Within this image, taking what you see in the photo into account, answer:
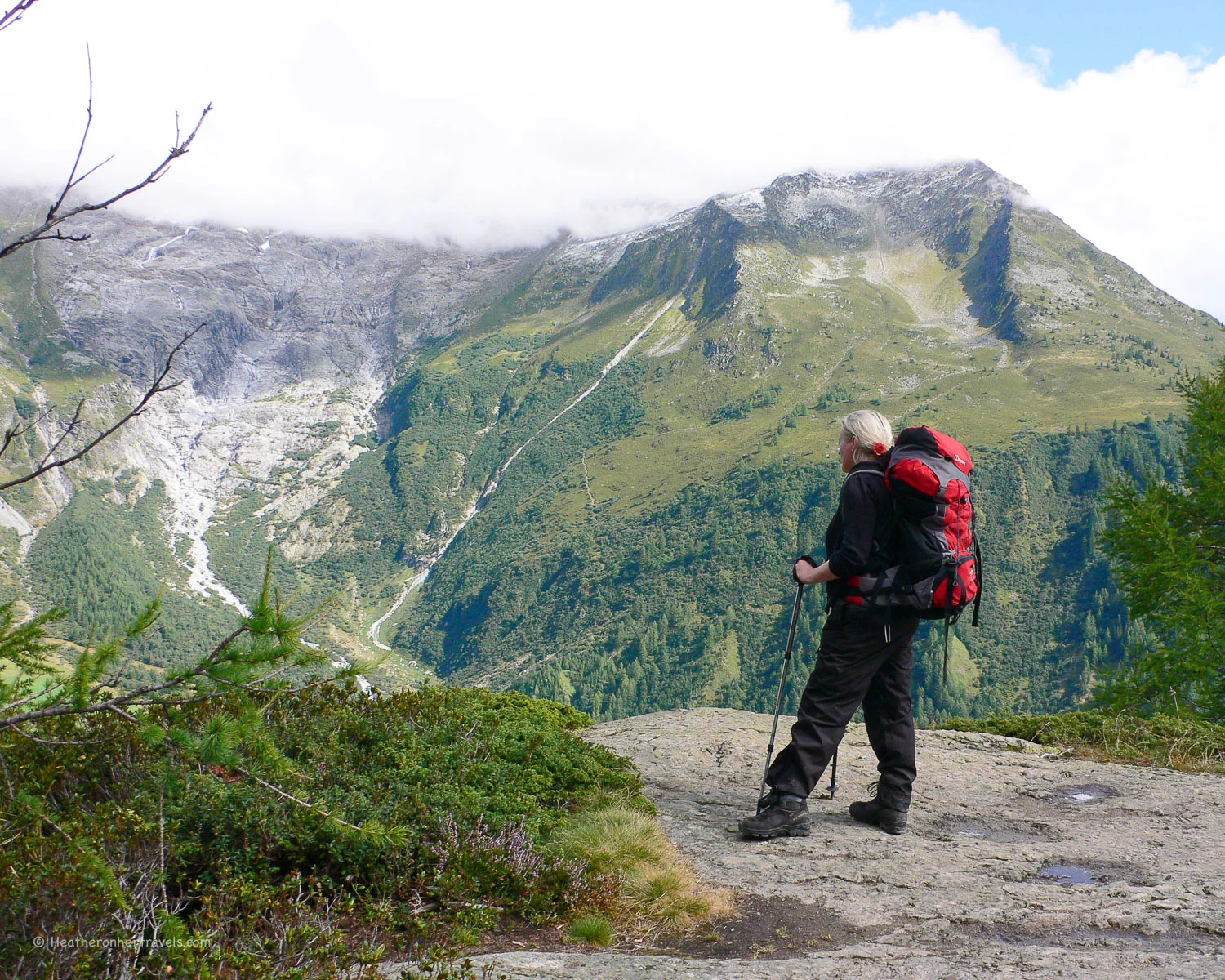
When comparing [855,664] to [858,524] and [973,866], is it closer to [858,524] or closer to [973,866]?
[858,524]

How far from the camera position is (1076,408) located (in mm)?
198750

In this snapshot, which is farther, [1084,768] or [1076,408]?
[1076,408]

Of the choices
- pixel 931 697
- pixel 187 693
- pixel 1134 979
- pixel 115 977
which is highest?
pixel 187 693

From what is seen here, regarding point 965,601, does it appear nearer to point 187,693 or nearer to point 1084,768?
point 1084,768

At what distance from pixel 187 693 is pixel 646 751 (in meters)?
6.40

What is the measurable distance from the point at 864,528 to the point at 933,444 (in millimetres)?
782

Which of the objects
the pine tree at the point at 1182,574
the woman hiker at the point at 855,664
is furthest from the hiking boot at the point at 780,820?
the pine tree at the point at 1182,574

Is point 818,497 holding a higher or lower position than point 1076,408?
lower

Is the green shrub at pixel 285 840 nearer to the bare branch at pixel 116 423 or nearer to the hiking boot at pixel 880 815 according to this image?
the bare branch at pixel 116 423

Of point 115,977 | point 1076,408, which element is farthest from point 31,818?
point 1076,408

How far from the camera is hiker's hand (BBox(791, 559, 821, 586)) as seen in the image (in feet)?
20.9

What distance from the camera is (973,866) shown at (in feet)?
19.0

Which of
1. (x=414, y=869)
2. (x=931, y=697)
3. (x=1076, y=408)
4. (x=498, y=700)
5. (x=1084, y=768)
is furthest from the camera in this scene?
(x=1076, y=408)

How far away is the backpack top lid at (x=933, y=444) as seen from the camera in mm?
6230
